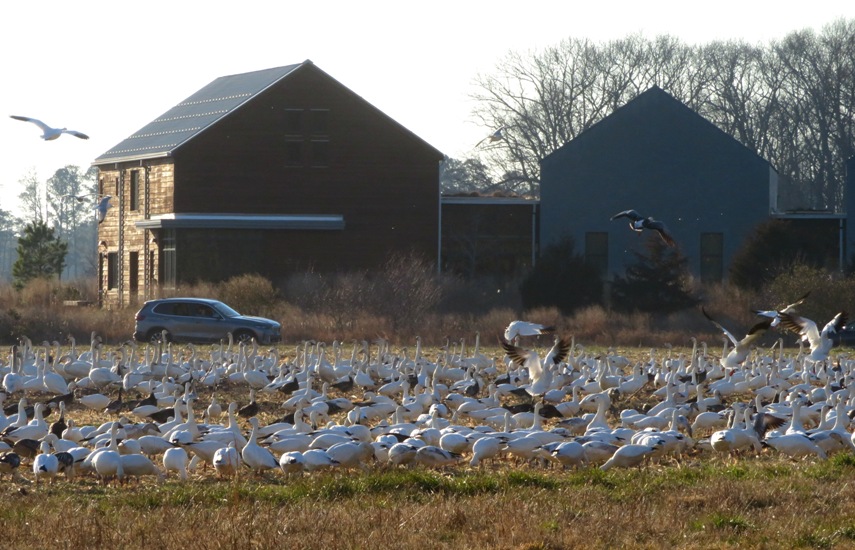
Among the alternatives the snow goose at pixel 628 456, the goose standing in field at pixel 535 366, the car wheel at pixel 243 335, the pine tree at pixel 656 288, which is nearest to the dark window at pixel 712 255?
the pine tree at pixel 656 288

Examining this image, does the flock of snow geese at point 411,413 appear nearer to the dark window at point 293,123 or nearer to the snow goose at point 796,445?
the snow goose at point 796,445

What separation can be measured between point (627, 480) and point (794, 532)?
2.69 m

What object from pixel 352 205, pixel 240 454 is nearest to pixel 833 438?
pixel 240 454

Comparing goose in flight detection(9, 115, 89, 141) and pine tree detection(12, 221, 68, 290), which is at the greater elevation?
goose in flight detection(9, 115, 89, 141)

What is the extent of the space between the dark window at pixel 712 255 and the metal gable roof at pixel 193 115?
51.5ft

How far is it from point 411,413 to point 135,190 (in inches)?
1277

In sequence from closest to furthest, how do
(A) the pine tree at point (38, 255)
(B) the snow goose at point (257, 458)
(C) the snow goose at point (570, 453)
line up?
(B) the snow goose at point (257, 458) → (C) the snow goose at point (570, 453) → (A) the pine tree at point (38, 255)

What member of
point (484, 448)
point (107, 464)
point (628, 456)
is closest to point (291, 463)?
point (107, 464)

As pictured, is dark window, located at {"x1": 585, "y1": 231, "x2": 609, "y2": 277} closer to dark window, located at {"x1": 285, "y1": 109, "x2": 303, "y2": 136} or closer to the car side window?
dark window, located at {"x1": 285, "y1": 109, "x2": 303, "y2": 136}

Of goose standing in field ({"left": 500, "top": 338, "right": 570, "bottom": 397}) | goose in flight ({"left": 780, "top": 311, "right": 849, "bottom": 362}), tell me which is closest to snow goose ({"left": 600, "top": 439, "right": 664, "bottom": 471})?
goose in flight ({"left": 780, "top": 311, "right": 849, "bottom": 362})

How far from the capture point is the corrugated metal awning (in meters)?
44.2

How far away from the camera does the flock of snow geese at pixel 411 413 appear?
1298cm

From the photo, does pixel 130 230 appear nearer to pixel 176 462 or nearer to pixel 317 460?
pixel 176 462

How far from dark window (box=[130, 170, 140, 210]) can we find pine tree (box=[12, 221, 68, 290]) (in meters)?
11.5
